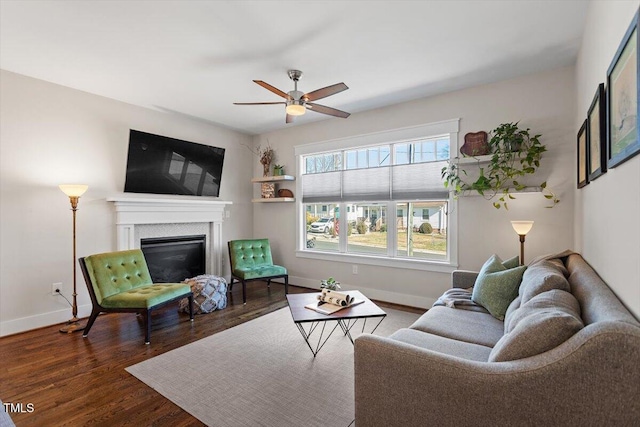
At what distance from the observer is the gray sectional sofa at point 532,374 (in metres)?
0.98

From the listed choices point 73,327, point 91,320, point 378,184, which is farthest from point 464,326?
point 73,327

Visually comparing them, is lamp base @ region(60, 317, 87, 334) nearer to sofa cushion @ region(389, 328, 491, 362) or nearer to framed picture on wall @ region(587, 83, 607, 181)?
sofa cushion @ region(389, 328, 491, 362)

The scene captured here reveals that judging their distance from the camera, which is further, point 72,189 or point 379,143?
point 379,143

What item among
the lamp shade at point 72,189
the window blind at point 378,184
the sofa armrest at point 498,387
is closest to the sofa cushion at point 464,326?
the sofa armrest at point 498,387

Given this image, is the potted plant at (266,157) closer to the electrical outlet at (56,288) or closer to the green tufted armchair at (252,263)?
the green tufted armchair at (252,263)

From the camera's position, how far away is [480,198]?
355cm

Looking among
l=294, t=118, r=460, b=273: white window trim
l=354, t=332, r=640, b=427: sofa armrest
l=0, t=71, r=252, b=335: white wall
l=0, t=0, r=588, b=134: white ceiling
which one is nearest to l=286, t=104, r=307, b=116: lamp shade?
l=0, t=0, r=588, b=134: white ceiling

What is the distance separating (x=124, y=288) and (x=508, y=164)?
14.3ft

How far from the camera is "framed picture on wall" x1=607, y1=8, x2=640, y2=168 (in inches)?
44.8

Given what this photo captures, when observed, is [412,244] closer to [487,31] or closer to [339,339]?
[339,339]

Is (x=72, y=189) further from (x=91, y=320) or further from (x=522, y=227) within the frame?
(x=522, y=227)

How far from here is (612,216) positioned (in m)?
1.51

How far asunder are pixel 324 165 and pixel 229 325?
9.18 ft

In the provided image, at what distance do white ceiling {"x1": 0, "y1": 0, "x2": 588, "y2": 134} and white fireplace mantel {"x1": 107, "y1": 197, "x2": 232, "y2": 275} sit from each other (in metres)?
1.39
